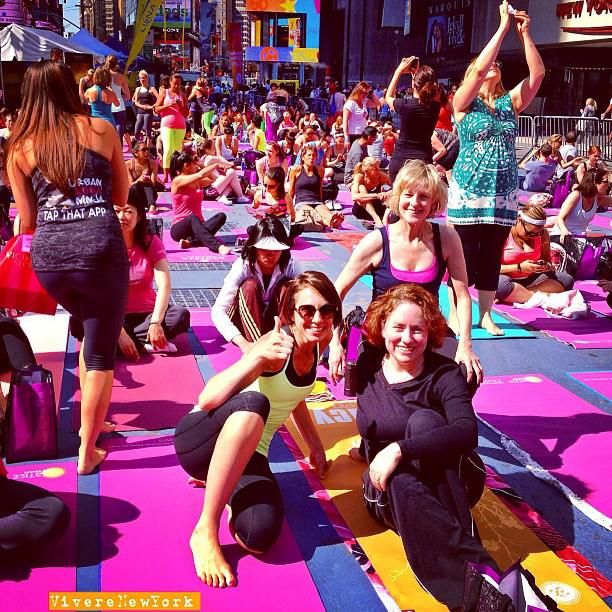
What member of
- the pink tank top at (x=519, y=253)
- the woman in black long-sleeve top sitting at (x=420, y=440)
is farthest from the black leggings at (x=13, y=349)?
the pink tank top at (x=519, y=253)

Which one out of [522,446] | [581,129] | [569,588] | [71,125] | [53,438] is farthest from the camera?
[581,129]

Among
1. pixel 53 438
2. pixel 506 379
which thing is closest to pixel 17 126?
pixel 53 438

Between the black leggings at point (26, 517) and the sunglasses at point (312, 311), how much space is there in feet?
3.92

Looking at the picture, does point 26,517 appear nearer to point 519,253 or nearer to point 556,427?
point 556,427

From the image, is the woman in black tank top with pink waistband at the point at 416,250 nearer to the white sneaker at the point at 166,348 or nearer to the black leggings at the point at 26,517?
the black leggings at the point at 26,517

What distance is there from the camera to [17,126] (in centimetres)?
334

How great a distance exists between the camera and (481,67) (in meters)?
4.93

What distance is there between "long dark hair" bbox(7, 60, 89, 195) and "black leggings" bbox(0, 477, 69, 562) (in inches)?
48.9

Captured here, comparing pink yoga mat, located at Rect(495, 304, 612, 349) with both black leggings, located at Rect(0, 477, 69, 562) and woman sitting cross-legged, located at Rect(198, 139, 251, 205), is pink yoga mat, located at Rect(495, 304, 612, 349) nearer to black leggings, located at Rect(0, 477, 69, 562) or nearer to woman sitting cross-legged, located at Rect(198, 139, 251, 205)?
black leggings, located at Rect(0, 477, 69, 562)

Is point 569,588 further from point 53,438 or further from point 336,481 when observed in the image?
point 53,438

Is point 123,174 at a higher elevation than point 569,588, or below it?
higher

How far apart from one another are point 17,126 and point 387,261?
1791 mm

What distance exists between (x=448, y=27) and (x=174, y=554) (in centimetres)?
3828

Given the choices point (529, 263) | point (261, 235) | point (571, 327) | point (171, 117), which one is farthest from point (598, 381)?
point (171, 117)
